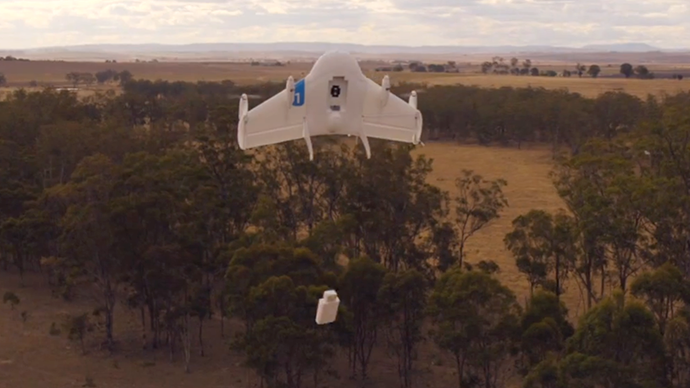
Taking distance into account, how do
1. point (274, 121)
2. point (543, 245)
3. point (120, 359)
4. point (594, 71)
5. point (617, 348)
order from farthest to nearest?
point (594, 71) < point (120, 359) < point (543, 245) < point (617, 348) < point (274, 121)

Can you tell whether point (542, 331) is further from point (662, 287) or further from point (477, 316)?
point (662, 287)

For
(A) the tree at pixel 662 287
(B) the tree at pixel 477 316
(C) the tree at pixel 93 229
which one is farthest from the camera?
(C) the tree at pixel 93 229

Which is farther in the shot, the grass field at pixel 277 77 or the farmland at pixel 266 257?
the grass field at pixel 277 77

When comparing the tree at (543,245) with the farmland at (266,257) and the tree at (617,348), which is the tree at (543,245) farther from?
the tree at (617,348)

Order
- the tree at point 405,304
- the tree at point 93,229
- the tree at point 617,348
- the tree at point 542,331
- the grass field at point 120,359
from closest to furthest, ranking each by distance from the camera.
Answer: the tree at point 617,348
the tree at point 542,331
the tree at point 405,304
the grass field at point 120,359
the tree at point 93,229

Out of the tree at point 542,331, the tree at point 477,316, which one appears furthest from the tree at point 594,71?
the tree at point 477,316

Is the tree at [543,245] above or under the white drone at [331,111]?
under

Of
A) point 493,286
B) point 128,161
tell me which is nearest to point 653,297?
point 493,286

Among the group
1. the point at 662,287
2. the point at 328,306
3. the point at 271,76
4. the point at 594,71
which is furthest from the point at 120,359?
the point at 594,71
